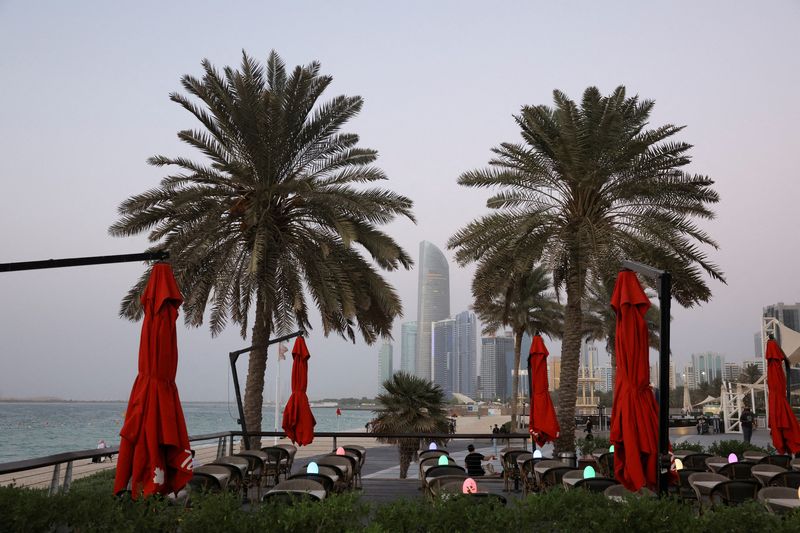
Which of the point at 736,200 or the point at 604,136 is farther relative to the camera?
the point at 736,200

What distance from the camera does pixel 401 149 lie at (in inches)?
1563

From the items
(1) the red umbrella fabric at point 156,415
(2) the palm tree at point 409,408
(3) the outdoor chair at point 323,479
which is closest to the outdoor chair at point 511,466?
(3) the outdoor chair at point 323,479

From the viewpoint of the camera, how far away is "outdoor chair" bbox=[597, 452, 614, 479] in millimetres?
13995

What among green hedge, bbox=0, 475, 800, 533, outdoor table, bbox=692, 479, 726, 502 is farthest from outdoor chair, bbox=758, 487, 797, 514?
green hedge, bbox=0, 475, 800, 533

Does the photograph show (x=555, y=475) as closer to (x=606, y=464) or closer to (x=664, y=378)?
(x=606, y=464)

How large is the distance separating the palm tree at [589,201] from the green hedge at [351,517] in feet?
39.2

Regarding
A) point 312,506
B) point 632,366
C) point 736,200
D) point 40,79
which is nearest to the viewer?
point 312,506

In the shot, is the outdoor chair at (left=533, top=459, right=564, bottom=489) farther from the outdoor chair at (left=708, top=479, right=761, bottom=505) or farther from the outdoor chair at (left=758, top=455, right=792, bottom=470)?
the outdoor chair at (left=758, top=455, right=792, bottom=470)

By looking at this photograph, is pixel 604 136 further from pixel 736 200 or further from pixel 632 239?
pixel 736 200

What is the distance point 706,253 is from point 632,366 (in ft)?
36.5

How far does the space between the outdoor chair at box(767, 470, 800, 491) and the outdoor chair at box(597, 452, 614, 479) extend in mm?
3744

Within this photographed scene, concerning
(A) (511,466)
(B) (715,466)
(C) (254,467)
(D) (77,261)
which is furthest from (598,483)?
(D) (77,261)

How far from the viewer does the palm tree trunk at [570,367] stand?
63.4 ft

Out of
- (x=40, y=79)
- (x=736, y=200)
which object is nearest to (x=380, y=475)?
(x=40, y=79)
